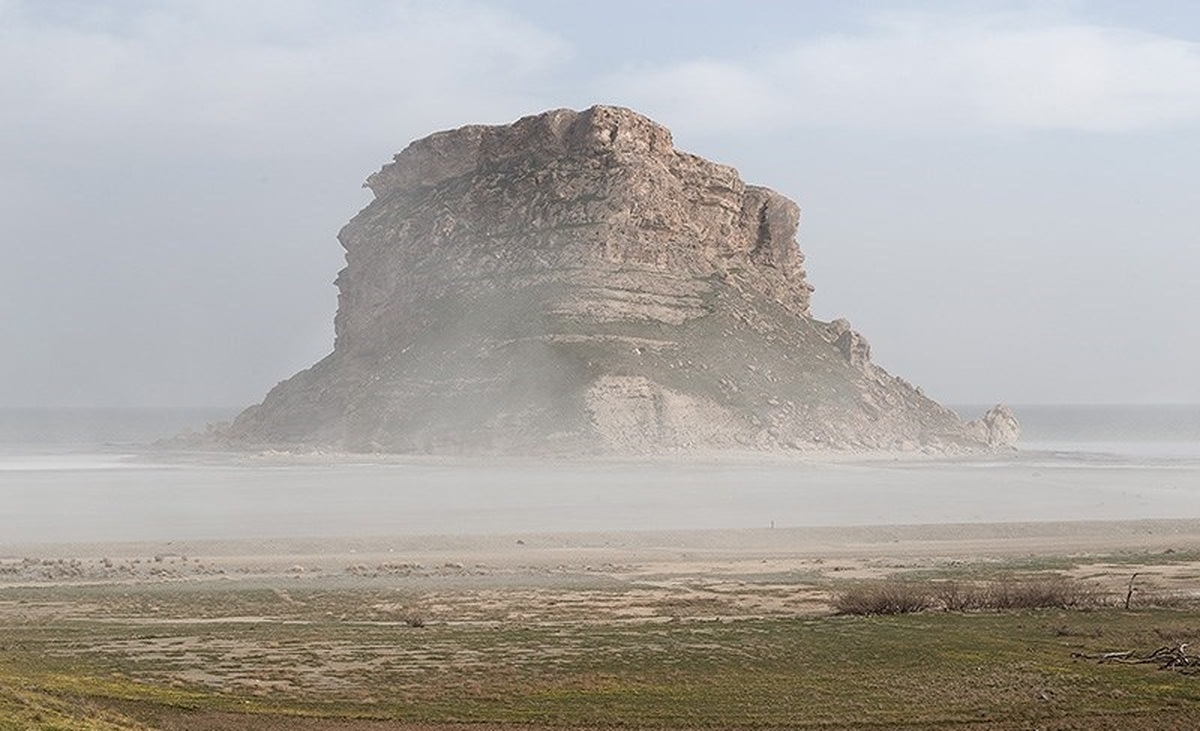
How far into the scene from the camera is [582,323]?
10919 centimetres

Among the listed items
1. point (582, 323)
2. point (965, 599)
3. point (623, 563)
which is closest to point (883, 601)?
point (965, 599)

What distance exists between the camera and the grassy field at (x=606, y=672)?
20.0 metres

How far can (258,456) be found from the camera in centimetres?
10088

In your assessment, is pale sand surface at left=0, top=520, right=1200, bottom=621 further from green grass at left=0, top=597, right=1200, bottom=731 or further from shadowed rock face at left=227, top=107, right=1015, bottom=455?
shadowed rock face at left=227, top=107, right=1015, bottom=455

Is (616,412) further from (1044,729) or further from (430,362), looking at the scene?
(1044,729)

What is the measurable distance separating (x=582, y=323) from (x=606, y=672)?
86967 millimetres

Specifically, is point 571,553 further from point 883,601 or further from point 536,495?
point 536,495

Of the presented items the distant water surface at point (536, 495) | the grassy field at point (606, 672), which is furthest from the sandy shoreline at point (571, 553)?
the grassy field at point (606, 672)

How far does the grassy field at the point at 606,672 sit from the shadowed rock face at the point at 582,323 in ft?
228

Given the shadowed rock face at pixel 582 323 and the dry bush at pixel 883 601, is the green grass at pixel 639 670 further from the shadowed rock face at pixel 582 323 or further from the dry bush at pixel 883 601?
the shadowed rock face at pixel 582 323

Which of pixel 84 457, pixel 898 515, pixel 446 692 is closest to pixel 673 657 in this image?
pixel 446 692

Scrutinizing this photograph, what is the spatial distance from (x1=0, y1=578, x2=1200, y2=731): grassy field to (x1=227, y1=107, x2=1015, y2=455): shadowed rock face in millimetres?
69596

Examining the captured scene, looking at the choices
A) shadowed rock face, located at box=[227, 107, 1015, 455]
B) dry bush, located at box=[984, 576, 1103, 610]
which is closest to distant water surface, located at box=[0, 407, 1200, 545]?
shadowed rock face, located at box=[227, 107, 1015, 455]

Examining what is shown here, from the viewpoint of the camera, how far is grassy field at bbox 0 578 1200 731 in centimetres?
2002
